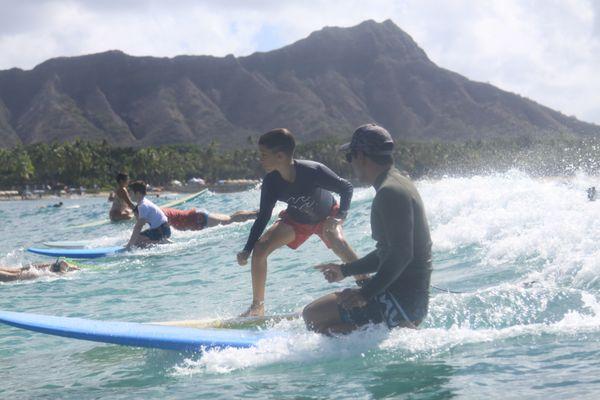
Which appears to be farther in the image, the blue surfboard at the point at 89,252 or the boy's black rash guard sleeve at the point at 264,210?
the blue surfboard at the point at 89,252

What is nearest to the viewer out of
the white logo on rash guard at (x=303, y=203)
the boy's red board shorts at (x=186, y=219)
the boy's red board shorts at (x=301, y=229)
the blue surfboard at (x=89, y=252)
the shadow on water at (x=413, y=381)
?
the shadow on water at (x=413, y=381)

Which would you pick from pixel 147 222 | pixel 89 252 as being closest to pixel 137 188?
pixel 147 222

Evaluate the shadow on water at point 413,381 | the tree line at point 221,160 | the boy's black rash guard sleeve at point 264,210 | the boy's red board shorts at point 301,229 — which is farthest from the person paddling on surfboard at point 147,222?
the tree line at point 221,160

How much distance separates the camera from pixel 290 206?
6562mm

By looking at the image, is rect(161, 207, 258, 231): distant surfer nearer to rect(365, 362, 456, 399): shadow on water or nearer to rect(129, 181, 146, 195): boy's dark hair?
rect(129, 181, 146, 195): boy's dark hair

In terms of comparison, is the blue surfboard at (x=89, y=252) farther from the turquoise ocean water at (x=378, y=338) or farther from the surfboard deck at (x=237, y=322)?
the surfboard deck at (x=237, y=322)

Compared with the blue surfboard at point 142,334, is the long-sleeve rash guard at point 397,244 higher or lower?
higher

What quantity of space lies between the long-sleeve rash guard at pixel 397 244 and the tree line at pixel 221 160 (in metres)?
84.2

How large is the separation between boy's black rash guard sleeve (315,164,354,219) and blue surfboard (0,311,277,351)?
171 cm

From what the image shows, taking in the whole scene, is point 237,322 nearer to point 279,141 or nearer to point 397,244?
point 279,141

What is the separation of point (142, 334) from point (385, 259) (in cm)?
185

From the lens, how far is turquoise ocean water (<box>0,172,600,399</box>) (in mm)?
4227

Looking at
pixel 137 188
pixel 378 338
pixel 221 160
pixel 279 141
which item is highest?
pixel 221 160

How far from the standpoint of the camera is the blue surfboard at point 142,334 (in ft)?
16.4
